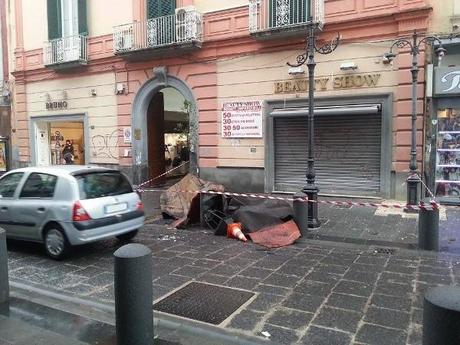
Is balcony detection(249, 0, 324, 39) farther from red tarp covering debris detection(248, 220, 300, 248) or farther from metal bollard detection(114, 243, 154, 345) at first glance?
metal bollard detection(114, 243, 154, 345)

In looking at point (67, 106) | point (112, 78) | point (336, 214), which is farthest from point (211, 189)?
point (67, 106)

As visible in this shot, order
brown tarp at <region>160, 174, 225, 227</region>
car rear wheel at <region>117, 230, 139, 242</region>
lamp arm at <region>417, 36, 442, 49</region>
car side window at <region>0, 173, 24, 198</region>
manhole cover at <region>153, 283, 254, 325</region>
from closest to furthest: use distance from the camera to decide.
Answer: manhole cover at <region>153, 283, 254, 325</region>
car side window at <region>0, 173, 24, 198</region>
car rear wheel at <region>117, 230, 139, 242</region>
brown tarp at <region>160, 174, 225, 227</region>
lamp arm at <region>417, 36, 442, 49</region>

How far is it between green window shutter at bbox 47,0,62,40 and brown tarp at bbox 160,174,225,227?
10.4 meters

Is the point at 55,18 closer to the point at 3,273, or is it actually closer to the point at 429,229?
the point at 3,273

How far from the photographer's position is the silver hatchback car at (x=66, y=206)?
6531 mm

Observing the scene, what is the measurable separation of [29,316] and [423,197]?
9.60m

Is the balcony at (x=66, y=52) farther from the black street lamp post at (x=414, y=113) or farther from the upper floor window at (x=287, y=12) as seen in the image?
the black street lamp post at (x=414, y=113)

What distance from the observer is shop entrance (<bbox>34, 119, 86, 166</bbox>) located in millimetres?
18500

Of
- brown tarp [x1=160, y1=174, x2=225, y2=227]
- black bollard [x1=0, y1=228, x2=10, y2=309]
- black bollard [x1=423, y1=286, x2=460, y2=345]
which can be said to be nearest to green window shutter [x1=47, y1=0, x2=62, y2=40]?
brown tarp [x1=160, y1=174, x2=225, y2=227]

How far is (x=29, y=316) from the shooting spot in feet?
15.2

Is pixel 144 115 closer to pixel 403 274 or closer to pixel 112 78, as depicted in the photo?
pixel 112 78

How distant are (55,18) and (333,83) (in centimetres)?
1110

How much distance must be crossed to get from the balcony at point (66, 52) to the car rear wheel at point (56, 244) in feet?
35.1

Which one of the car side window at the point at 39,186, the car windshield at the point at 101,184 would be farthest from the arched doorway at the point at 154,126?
the car side window at the point at 39,186
